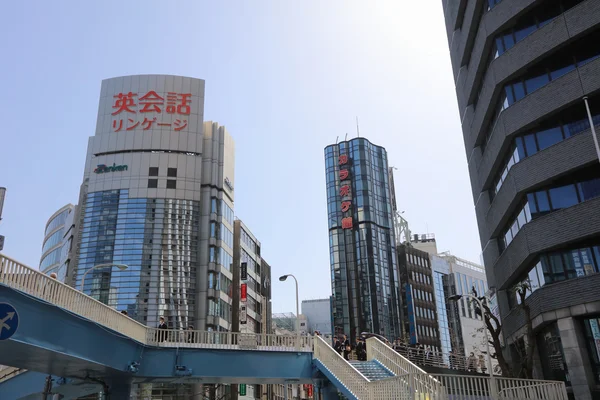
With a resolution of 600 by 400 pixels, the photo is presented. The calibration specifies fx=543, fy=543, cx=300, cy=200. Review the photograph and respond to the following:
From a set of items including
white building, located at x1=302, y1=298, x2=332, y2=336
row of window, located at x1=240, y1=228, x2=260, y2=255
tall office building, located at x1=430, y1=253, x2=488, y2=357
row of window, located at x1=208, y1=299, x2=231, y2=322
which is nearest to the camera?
row of window, located at x1=208, y1=299, x2=231, y2=322

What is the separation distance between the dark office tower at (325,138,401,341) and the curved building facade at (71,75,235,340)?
3447cm

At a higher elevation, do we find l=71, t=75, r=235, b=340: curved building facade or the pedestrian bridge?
l=71, t=75, r=235, b=340: curved building facade

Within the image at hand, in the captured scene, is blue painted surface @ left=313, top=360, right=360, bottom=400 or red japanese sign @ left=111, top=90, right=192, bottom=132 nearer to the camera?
blue painted surface @ left=313, top=360, right=360, bottom=400

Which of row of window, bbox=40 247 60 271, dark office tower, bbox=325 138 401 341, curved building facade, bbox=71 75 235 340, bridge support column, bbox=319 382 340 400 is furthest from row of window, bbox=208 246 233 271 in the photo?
bridge support column, bbox=319 382 340 400

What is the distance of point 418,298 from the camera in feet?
345

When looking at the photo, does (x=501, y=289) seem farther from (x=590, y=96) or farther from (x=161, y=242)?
(x=161, y=242)

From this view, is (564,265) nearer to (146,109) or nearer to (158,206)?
(158,206)

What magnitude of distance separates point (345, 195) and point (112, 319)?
282 feet

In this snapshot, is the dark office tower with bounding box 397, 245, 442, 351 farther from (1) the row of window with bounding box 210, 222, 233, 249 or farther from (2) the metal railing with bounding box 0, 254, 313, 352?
(2) the metal railing with bounding box 0, 254, 313, 352

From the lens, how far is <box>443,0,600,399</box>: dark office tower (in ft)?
86.5

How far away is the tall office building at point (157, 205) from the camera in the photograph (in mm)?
62594

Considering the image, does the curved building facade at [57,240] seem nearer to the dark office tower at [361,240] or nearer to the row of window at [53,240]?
the row of window at [53,240]

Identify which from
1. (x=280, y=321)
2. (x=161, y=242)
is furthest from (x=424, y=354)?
(x=280, y=321)

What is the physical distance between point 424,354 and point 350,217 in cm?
6544
